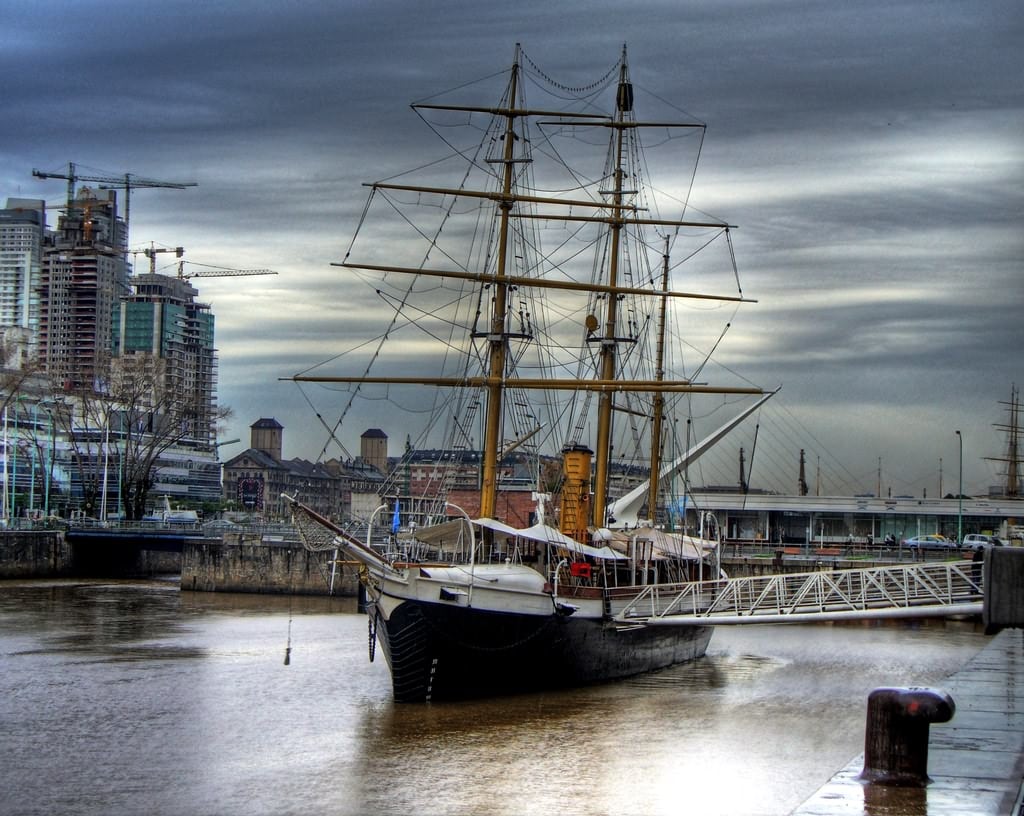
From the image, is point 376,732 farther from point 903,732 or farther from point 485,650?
point 903,732

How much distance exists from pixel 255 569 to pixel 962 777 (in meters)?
63.4

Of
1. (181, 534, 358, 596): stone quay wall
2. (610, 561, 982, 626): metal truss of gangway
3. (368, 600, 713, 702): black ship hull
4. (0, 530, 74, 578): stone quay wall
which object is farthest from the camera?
(0, 530, 74, 578): stone quay wall

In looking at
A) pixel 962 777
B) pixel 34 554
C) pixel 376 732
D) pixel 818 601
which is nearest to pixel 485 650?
pixel 376 732

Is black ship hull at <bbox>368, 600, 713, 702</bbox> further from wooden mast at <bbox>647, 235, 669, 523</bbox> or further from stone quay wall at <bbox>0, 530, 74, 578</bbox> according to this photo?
stone quay wall at <bbox>0, 530, 74, 578</bbox>

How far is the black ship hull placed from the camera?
3559 cm

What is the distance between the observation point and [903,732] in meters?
20.4

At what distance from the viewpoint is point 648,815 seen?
24.2 m

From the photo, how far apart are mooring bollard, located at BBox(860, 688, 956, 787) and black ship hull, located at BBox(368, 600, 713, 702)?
53.7 feet

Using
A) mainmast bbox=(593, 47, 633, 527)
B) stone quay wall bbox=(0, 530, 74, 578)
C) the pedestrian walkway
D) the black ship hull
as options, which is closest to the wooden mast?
mainmast bbox=(593, 47, 633, 527)

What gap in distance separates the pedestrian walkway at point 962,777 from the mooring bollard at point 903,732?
0.28 metres

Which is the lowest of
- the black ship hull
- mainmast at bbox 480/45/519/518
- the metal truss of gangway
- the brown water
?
the brown water

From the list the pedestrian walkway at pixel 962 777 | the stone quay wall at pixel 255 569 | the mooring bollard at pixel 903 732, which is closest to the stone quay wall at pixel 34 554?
the stone quay wall at pixel 255 569

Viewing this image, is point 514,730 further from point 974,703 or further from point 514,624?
point 974,703

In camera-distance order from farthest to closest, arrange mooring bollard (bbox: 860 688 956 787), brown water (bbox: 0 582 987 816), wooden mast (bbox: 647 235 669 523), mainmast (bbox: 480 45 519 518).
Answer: wooden mast (bbox: 647 235 669 523)
mainmast (bbox: 480 45 519 518)
brown water (bbox: 0 582 987 816)
mooring bollard (bbox: 860 688 956 787)
